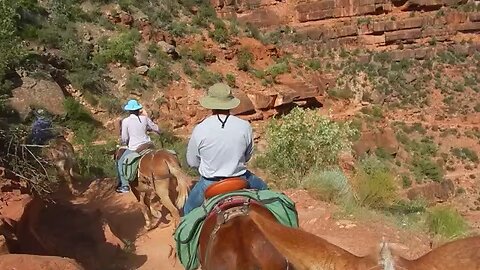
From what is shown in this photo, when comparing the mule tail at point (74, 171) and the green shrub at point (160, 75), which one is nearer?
the mule tail at point (74, 171)

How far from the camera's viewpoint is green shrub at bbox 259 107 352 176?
54.7 ft

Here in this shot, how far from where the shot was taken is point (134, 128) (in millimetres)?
9672

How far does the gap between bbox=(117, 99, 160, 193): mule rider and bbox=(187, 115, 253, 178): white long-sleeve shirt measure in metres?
4.15

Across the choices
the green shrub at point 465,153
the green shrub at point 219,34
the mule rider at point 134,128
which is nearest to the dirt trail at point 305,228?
the mule rider at point 134,128

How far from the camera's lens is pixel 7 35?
931cm

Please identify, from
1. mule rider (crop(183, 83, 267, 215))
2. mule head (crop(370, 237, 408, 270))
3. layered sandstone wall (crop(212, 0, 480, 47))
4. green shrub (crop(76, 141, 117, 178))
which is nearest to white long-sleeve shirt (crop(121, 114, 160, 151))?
mule rider (crop(183, 83, 267, 215))

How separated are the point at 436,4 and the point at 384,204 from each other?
36.6 metres

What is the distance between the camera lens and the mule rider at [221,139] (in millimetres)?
5445

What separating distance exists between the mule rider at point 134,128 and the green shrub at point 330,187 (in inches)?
154

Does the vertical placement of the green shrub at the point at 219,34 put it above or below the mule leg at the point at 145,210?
below

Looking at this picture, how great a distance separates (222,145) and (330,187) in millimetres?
6958

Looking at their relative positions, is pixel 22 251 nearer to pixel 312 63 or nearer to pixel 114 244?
pixel 114 244

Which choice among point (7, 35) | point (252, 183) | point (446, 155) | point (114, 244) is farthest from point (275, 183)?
point (446, 155)

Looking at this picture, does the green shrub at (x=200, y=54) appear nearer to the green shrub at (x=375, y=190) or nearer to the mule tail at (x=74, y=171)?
the mule tail at (x=74, y=171)
